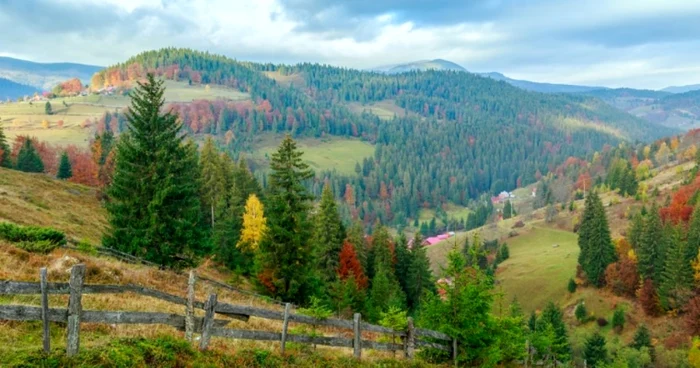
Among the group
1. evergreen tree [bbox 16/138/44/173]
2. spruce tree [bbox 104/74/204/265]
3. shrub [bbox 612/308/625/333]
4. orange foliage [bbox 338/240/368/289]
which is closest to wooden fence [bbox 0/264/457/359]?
spruce tree [bbox 104/74/204/265]

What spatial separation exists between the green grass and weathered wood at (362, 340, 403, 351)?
72.0 m

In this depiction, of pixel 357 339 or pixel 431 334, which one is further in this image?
pixel 431 334

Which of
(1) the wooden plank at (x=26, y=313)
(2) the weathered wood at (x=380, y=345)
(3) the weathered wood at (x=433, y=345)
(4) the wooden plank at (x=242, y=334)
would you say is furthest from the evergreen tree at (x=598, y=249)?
(1) the wooden plank at (x=26, y=313)

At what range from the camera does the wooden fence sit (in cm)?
870

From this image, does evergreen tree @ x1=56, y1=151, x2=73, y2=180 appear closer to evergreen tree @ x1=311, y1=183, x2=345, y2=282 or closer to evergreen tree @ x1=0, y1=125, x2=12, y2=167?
evergreen tree @ x1=0, y1=125, x2=12, y2=167

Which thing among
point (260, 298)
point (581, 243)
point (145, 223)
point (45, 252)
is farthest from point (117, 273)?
point (581, 243)

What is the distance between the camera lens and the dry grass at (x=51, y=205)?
3731 centimetres

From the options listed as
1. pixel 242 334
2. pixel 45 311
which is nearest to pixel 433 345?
pixel 242 334

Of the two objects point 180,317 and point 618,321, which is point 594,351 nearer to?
point 618,321

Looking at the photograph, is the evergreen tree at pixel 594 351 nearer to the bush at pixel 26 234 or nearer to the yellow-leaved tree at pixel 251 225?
the yellow-leaved tree at pixel 251 225

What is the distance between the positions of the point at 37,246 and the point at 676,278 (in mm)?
86988

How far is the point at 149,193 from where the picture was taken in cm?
2986

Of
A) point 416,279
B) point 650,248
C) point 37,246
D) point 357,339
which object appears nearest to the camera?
point 357,339

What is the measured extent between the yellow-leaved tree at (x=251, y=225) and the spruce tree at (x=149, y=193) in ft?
58.7
